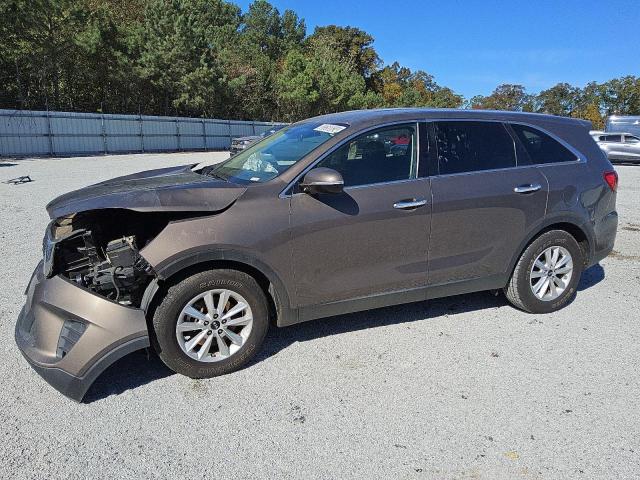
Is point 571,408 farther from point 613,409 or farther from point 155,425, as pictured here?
point 155,425

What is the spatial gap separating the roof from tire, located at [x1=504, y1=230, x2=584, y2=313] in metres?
1.06

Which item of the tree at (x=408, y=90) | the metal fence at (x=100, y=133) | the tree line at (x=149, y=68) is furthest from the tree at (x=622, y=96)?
the metal fence at (x=100, y=133)

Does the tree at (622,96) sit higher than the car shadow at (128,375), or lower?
higher

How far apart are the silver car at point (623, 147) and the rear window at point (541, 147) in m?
21.6

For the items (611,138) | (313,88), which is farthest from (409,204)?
(313,88)

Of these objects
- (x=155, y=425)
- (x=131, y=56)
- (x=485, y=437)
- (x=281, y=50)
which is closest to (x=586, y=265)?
(x=485, y=437)

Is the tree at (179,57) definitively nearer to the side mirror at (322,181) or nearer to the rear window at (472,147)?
the rear window at (472,147)

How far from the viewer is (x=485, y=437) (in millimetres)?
2729

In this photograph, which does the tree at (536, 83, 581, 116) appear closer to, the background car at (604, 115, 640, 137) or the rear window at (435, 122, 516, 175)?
the background car at (604, 115, 640, 137)

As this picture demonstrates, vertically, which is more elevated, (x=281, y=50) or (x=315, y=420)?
(x=281, y=50)

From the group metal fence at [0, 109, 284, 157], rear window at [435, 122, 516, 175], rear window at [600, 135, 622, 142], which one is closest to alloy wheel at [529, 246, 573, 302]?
rear window at [435, 122, 516, 175]

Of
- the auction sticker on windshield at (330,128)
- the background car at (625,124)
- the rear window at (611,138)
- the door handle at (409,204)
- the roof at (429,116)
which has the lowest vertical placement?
the door handle at (409,204)

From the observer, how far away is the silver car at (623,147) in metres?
22.6

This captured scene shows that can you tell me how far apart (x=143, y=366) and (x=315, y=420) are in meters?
1.39
